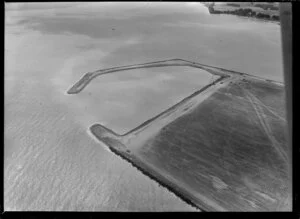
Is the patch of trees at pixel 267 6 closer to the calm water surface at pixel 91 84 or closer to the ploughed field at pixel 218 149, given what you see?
the calm water surface at pixel 91 84

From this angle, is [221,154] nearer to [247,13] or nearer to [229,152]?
[229,152]

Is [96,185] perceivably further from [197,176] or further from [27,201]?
[197,176]

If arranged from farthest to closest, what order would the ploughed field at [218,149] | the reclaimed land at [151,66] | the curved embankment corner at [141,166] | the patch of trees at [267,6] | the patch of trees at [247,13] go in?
the patch of trees at [267,6] < the patch of trees at [247,13] < the reclaimed land at [151,66] < the ploughed field at [218,149] < the curved embankment corner at [141,166]

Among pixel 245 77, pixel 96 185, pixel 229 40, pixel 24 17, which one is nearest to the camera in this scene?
pixel 96 185

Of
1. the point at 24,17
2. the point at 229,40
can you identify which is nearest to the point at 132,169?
the point at 229,40

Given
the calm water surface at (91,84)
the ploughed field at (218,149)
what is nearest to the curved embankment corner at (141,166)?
the ploughed field at (218,149)

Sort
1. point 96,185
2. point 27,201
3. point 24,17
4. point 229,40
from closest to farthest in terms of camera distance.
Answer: point 27,201, point 96,185, point 229,40, point 24,17
